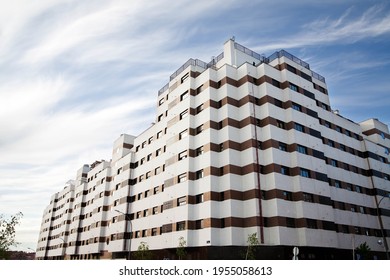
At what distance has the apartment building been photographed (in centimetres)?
3691

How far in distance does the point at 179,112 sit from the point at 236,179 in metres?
14.2

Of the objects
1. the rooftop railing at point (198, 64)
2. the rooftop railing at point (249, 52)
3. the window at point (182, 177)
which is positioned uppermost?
the rooftop railing at point (249, 52)

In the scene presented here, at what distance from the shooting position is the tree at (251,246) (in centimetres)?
3291

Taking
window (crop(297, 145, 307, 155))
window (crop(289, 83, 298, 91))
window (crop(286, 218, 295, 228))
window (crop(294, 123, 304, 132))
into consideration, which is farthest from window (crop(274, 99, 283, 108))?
window (crop(286, 218, 295, 228))

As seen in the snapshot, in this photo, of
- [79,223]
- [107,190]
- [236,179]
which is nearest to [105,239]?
[107,190]

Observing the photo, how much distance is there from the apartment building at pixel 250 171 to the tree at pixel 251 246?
1.33 meters

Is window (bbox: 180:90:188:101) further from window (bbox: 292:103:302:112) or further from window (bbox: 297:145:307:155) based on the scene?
window (bbox: 297:145:307:155)

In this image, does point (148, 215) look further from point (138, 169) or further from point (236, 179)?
point (236, 179)

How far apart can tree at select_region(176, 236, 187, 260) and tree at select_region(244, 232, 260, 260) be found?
744cm

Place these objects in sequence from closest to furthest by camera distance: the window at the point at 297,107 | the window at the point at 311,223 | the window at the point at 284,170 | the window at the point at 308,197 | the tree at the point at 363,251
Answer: the window at the point at 311,223 < the window at the point at 308,197 < the window at the point at 284,170 < the tree at the point at 363,251 < the window at the point at 297,107

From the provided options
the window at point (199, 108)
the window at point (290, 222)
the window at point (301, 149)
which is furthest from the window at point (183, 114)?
the window at point (290, 222)

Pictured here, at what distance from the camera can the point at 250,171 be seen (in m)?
38.0

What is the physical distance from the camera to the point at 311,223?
38.1m

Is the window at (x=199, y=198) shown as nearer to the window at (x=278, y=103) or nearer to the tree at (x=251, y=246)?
the tree at (x=251, y=246)
